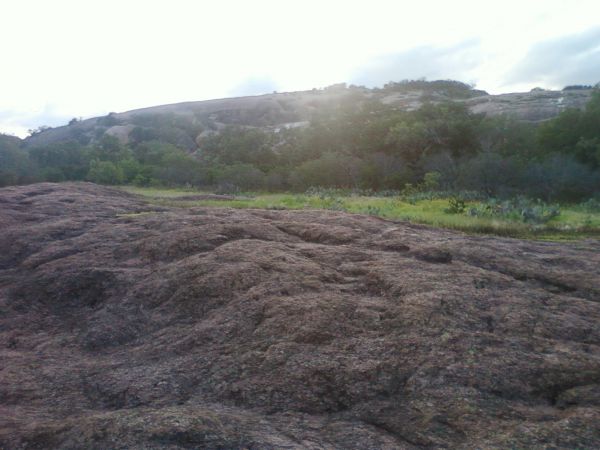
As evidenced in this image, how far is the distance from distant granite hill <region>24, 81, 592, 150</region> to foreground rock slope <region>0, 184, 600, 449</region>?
60790 mm

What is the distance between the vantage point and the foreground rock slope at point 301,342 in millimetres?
3469

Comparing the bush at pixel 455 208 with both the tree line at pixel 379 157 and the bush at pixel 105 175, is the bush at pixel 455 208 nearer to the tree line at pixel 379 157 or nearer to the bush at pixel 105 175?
the tree line at pixel 379 157

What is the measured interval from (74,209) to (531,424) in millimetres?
9577

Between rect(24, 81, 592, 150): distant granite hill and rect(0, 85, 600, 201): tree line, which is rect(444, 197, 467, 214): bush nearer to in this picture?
rect(0, 85, 600, 201): tree line

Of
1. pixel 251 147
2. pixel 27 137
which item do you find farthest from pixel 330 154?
pixel 27 137

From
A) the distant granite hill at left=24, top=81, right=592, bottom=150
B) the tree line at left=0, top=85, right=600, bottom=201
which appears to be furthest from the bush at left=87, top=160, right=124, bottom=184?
the distant granite hill at left=24, top=81, right=592, bottom=150

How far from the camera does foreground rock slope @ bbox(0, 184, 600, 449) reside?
3469 mm

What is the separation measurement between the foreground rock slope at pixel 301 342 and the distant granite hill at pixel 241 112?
199 feet

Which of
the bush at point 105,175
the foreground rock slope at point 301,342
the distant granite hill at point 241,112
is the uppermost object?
the distant granite hill at point 241,112

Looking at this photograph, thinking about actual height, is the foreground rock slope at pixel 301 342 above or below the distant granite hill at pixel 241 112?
below

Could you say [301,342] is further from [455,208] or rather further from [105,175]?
[105,175]

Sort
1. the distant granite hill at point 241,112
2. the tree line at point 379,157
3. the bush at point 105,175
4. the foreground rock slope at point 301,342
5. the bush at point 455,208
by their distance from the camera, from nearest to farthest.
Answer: the foreground rock slope at point 301,342 < the bush at point 455,208 < the tree line at point 379,157 < the bush at point 105,175 < the distant granite hill at point 241,112

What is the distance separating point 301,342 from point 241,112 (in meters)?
83.6

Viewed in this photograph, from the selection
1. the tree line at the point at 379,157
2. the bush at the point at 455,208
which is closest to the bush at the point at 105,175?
the tree line at the point at 379,157
